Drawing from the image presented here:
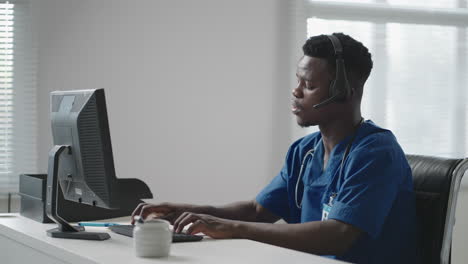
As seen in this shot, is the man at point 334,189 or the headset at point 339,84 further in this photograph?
the headset at point 339,84

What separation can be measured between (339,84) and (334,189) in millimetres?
307

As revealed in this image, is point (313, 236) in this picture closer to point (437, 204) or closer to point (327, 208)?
point (327, 208)

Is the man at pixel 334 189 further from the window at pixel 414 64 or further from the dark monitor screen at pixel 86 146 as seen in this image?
the window at pixel 414 64

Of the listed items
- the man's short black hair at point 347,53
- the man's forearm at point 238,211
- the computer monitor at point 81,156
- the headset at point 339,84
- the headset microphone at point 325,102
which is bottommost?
the man's forearm at point 238,211

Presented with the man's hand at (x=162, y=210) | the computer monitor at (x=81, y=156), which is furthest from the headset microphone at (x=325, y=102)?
the computer monitor at (x=81, y=156)

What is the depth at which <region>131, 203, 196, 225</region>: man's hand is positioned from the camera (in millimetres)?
2107

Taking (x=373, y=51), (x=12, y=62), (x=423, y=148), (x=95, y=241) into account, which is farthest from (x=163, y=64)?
(x=95, y=241)

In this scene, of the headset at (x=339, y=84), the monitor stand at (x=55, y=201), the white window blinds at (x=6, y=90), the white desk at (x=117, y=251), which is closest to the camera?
the white desk at (x=117, y=251)

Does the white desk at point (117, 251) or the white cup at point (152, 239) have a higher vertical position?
the white cup at point (152, 239)

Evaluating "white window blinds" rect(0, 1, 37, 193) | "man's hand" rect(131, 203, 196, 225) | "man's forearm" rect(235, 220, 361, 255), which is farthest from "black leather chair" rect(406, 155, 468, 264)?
"white window blinds" rect(0, 1, 37, 193)

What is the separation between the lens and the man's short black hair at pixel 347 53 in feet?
6.87

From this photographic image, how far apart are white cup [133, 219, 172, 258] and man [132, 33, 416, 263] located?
0.85ft

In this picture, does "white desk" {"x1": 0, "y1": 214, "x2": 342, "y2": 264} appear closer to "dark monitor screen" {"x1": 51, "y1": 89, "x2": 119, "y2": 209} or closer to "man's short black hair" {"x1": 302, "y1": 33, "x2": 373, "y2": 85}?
"dark monitor screen" {"x1": 51, "y1": 89, "x2": 119, "y2": 209}

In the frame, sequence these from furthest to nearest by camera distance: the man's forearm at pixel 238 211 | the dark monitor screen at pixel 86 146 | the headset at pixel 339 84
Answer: the man's forearm at pixel 238 211 < the headset at pixel 339 84 < the dark monitor screen at pixel 86 146
